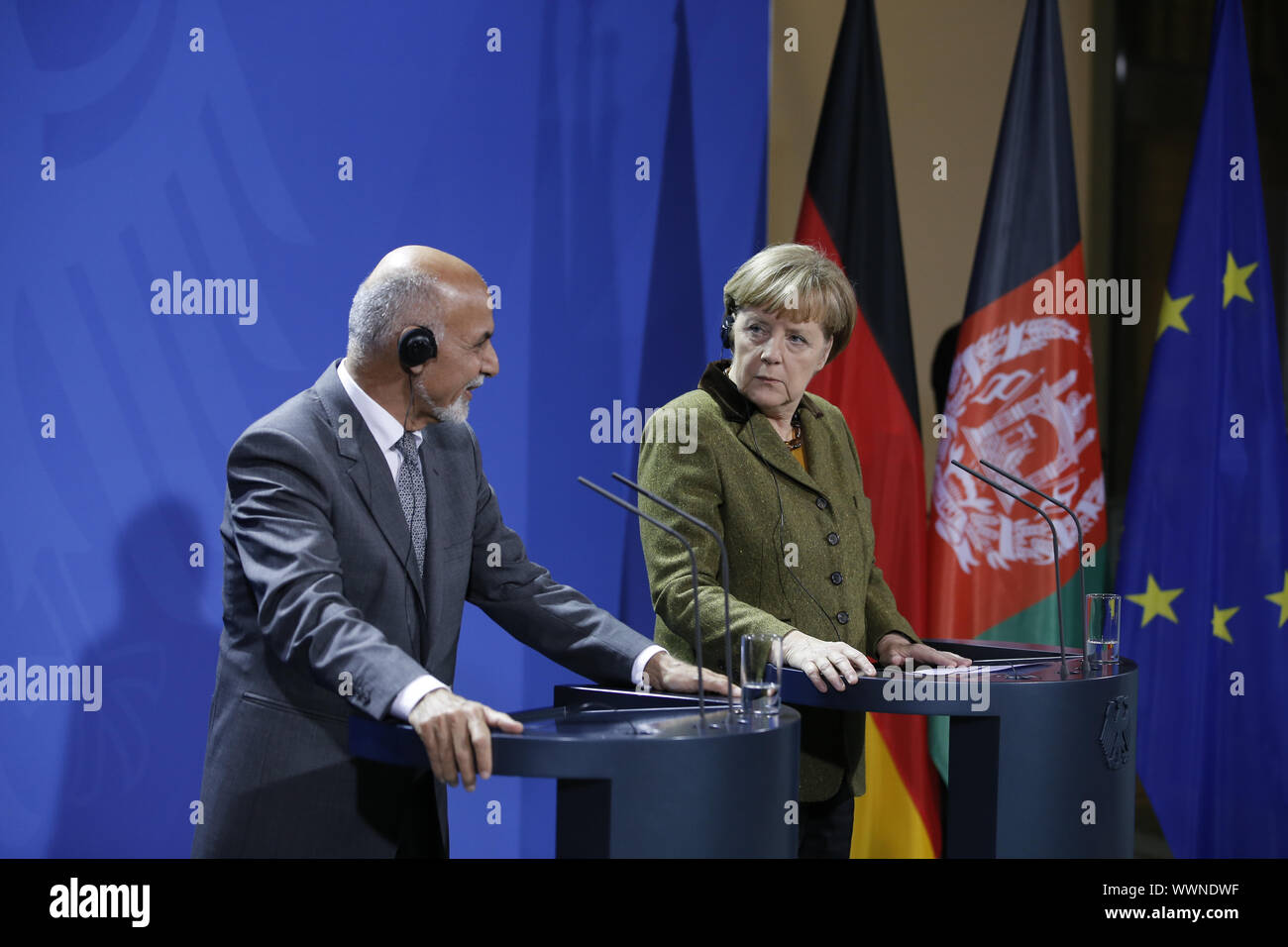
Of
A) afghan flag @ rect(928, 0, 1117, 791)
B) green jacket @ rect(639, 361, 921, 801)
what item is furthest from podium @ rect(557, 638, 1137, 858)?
afghan flag @ rect(928, 0, 1117, 791)

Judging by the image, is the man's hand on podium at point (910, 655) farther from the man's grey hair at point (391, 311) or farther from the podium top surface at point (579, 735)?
the man's grey hair at point (391, 311)

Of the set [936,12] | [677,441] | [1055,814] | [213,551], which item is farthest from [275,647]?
[936,12]

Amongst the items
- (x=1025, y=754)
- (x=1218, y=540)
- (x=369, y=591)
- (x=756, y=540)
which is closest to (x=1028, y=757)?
(x=1025, y=754)

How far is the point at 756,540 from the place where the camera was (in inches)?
103

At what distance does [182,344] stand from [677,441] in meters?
1.80

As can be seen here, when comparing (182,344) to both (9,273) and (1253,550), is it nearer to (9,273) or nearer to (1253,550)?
(9,273)

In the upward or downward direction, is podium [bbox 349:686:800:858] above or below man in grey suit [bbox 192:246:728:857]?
below

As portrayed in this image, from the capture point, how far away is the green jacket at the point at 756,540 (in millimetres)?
A: 2557

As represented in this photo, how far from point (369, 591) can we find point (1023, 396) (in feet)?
8.02

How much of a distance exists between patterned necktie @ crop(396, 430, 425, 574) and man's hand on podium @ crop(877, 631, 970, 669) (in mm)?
1061

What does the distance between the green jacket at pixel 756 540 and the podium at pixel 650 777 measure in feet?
1.95

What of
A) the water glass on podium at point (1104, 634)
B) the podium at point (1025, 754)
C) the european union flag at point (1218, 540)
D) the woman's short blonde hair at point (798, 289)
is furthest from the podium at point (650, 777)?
the european union flag at point (1218, 540)

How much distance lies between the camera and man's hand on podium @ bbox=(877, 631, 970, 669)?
2609 millimetres

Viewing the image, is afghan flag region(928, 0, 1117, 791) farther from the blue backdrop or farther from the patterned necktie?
the patterned necktie
